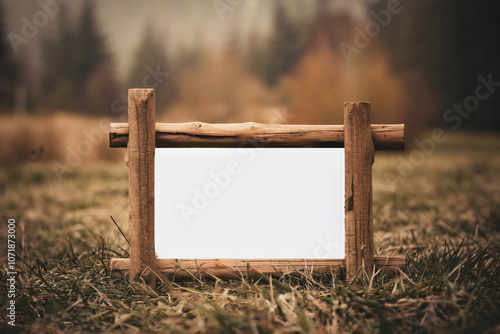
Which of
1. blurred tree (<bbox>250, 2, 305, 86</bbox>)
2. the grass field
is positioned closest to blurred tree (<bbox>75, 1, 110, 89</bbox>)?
blurred tree (<bbox>250, 2, 305, 86</bbox>)

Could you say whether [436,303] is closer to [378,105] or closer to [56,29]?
[378,105]

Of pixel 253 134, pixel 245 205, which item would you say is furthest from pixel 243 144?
pixel 245 205

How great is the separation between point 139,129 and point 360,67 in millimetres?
9874

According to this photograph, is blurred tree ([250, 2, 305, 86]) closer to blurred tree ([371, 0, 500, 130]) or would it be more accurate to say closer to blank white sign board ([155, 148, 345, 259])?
blurred tree ([371, 0, 500, 130])

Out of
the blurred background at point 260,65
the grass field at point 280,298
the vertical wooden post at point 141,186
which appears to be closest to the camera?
the grass field at point 280,298

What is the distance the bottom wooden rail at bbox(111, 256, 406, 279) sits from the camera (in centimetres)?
235

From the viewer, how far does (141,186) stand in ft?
7.60

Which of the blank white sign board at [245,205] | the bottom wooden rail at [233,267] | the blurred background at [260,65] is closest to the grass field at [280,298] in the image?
the bottom wooden rail at [233,267]

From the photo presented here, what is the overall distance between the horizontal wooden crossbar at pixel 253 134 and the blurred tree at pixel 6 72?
1112cm

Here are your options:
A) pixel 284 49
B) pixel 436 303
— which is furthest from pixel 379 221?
pixel 284 49

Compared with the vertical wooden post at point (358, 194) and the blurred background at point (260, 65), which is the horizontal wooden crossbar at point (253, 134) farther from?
the blurred background at point (260, 65)

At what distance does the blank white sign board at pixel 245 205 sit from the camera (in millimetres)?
2408

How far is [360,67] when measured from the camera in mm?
11203

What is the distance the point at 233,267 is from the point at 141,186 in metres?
0.68
